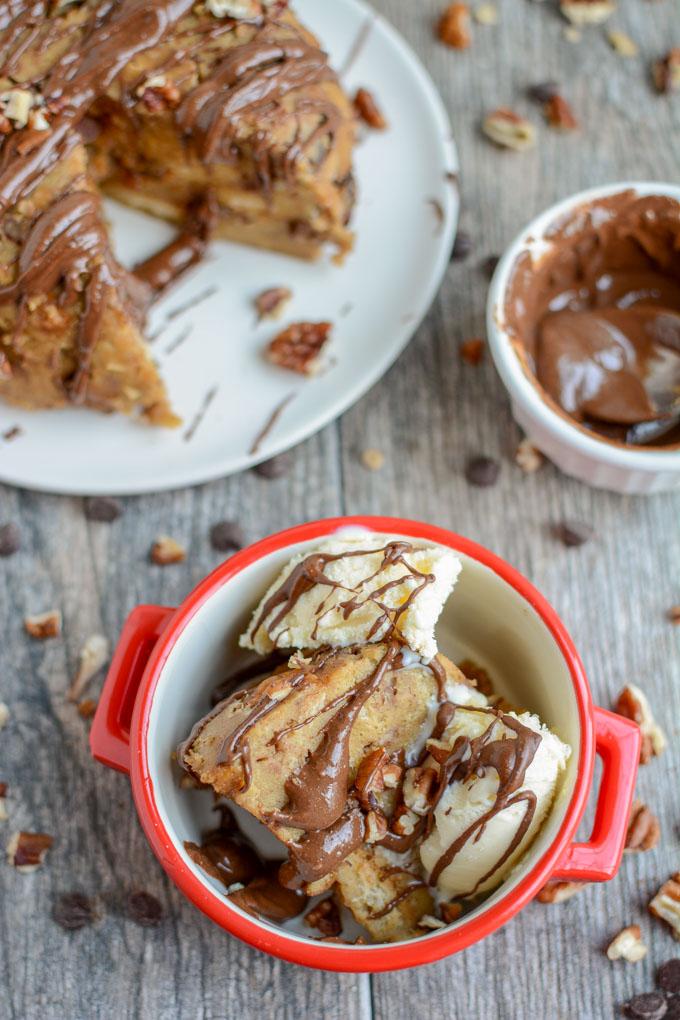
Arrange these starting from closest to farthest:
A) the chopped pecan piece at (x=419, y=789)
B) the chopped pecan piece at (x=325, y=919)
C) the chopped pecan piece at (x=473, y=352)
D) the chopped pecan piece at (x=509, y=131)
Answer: the chopped pecan piece at (x=419, y=789) < the chopped pecan piece at (x=325, y=919) < the chopped pecan piece at (x=473, y=352) < the chopped pecan piece at (x=509, y=131)

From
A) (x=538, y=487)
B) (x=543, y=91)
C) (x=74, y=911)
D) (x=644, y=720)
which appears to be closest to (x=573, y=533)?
(x=538, y=487)

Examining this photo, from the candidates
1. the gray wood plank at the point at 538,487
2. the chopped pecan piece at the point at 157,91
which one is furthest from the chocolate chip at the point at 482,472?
the chopped pecan piece at the point at 157,91

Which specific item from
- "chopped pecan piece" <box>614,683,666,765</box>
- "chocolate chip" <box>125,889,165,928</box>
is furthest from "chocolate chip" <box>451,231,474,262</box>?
"chocolate chip" <box>125,889,165,928</box>

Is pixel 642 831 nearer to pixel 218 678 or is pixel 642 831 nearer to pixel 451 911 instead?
pixel 451 911

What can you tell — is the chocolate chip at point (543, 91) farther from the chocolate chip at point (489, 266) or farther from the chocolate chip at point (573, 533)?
the chocolate chip at point (573, 533)

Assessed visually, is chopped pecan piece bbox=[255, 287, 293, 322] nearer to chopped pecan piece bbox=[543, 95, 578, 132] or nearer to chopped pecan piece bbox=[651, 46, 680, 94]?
chopped pecan piece bbox=[543, 95, 578, 132]
